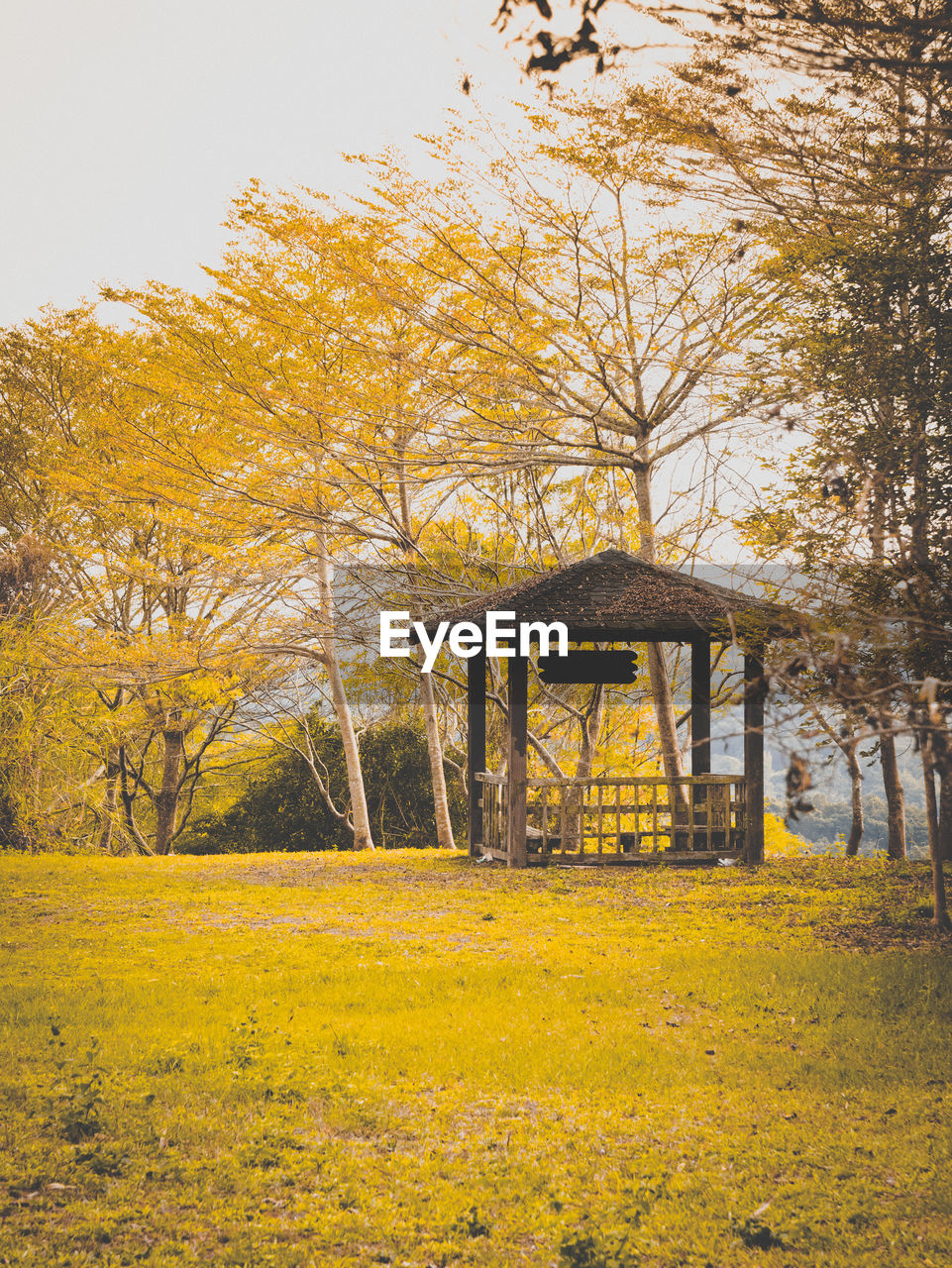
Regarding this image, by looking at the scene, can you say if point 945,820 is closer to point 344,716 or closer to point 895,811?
point 895,811

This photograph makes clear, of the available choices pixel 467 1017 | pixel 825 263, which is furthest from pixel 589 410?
pixel 467 1017

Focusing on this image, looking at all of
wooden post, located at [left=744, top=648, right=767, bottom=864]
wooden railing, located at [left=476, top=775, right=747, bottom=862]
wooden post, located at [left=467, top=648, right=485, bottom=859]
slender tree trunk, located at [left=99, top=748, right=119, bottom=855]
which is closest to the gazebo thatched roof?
wooden post, located at [left=744, top=648, right=767, bottom=864]

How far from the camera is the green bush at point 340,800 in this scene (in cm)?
2306

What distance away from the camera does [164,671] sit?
17.3m

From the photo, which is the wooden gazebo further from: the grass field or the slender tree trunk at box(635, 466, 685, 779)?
the grass field

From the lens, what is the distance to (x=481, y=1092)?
17.2 feet

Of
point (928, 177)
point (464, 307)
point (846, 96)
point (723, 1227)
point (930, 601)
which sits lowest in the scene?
point (723, 1227)

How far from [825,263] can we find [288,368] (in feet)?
31.8

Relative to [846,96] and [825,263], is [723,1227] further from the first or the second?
[825,263]

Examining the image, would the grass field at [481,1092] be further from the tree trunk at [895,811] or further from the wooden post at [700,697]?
the wooden post at [700,697]

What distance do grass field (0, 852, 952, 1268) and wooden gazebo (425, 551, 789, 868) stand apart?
368 cm

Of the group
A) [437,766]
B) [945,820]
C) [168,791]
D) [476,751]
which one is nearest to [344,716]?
[437,766]

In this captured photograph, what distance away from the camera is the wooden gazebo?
1285 cm

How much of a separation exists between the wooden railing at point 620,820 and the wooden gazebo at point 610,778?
0.01m
